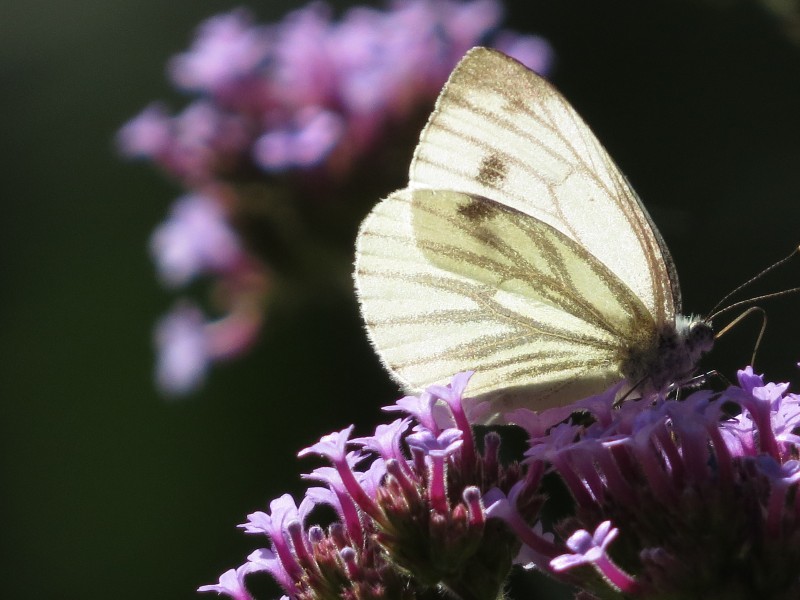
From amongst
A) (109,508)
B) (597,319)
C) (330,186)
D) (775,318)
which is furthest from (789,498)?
(109,508)

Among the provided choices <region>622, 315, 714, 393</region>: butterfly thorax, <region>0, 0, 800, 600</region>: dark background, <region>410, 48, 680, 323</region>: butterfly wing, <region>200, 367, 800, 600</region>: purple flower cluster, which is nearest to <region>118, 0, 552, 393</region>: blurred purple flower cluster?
<region>0, 0, 800, 600</region>: dark background

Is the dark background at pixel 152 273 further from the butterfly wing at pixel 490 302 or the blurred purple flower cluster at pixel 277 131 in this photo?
the butterfly wing at pixel 490 302

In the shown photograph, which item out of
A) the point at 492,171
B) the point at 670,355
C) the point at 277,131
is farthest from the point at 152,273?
the point at 670,355

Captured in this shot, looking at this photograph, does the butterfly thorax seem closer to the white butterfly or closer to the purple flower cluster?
the white butterfly

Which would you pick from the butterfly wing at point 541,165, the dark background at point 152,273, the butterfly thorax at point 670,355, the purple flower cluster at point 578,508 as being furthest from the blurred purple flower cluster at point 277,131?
the purple flower cluster at point 578,508

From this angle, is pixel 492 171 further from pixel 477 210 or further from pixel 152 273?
pixel 152 273

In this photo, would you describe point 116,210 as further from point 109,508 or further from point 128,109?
point 109,508

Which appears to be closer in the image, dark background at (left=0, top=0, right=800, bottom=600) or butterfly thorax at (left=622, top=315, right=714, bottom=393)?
butterfly thorax at (left=622, top=315, right=714, bottom=393)
